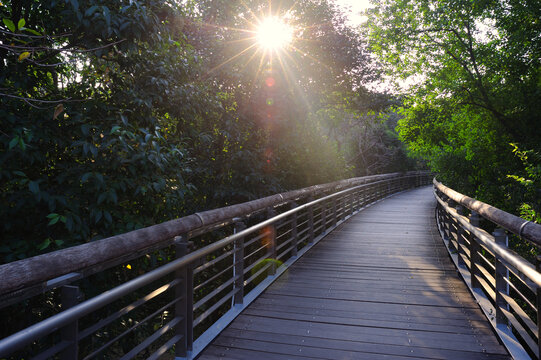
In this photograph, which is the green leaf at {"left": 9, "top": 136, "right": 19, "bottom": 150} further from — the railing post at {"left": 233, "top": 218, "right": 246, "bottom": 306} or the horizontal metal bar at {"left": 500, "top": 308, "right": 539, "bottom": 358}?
the horizontal metal bar at {"left": 500, "top": 308, "right": 539, "bottom": 358}

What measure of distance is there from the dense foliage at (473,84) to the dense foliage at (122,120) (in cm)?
706

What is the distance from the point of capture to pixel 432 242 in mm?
8492

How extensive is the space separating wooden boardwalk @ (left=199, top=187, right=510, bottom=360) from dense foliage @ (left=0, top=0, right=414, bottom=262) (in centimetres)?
161

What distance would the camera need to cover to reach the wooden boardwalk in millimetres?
3578

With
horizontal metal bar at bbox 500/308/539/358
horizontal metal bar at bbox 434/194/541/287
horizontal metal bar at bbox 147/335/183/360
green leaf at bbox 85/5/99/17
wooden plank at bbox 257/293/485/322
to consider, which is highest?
green leaf at bbox 85/5/99/17

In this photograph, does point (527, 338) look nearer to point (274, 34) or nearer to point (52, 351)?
point (52, 351)

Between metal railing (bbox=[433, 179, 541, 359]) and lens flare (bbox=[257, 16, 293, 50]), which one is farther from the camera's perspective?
lens flare (bbox=[257, 16, 293, 50])

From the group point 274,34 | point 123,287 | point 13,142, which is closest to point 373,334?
point 123,287

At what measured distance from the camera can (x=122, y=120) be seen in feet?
13.4

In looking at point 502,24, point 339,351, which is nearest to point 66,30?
point 339,351

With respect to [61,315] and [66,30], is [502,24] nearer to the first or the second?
[66,30]

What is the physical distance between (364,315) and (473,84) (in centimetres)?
1400

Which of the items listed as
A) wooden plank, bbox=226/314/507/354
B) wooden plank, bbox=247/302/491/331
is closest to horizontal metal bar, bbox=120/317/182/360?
wooden plank, bbox=226/314/507/354

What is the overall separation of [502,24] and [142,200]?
13980 millimetres
